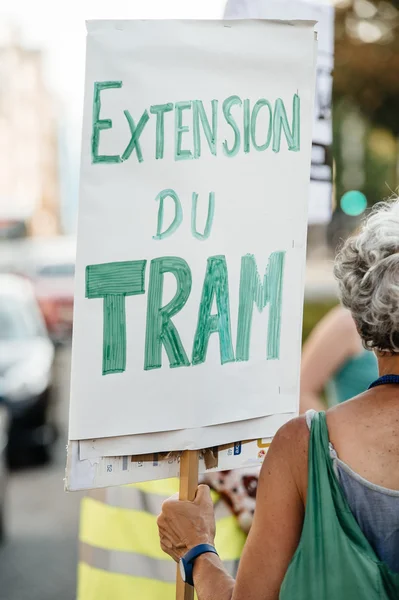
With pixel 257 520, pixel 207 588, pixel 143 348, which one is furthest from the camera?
pixel 143 348

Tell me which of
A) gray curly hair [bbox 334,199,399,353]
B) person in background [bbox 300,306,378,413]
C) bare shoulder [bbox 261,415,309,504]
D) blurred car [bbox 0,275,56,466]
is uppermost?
gray curly hair [bbox 334,199,399,353]

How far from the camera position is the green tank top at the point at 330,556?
1.58 meters

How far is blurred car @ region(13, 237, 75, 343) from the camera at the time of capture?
16781 millimetres

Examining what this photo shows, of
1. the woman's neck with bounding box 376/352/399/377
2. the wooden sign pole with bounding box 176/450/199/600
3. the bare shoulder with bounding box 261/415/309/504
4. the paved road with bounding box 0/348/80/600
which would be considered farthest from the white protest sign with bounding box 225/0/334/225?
the paved road with bounding box 0/348/80/600

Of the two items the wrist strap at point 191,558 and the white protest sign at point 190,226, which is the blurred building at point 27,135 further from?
the wrist strap at point 191,558

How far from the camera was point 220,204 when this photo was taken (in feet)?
6.68

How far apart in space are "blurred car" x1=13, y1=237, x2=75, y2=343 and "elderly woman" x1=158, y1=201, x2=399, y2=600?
13.5 meters

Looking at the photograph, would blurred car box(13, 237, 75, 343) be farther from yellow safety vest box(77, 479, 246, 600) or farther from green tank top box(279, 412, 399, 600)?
green tank top box(279, 412, 399, 600)

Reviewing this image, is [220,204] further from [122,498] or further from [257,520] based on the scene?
[122,498]

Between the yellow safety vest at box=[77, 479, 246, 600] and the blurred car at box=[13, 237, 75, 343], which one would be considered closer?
the yellow safety vest at box=[77, 479, 246, 600]

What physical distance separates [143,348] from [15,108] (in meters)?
41.3

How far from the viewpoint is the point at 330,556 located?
5.19ft

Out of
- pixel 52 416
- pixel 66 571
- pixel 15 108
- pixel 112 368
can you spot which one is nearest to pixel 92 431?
pixel 112 368

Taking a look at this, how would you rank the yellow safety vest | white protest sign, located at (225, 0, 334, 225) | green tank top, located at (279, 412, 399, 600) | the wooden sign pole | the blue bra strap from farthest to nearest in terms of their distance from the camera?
white protest sign, located at (225, 0, 334, 225), the yellow safety vest, the wooden sign pole, the blue bra strap, green tank top, located at (279, 412, 399, 600)
